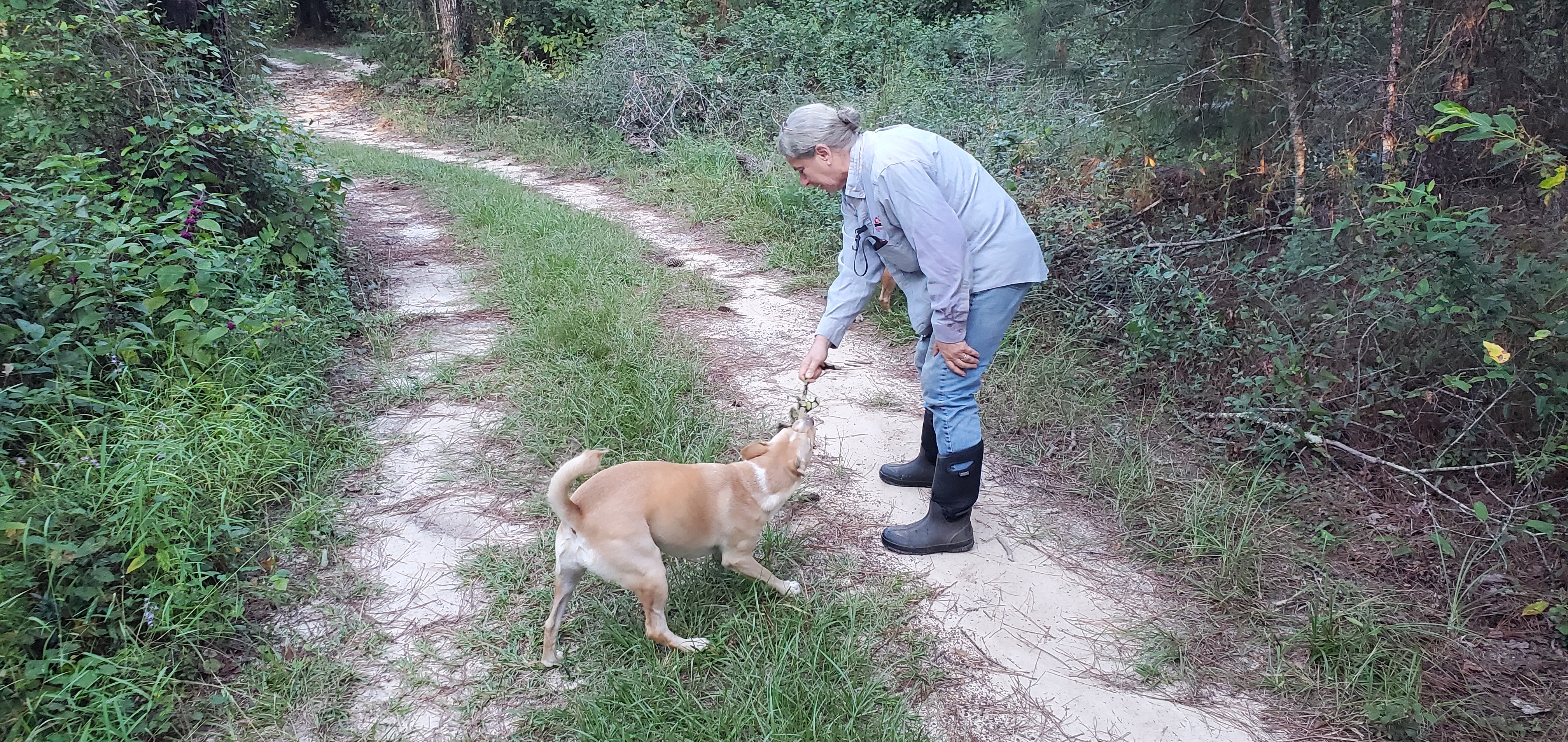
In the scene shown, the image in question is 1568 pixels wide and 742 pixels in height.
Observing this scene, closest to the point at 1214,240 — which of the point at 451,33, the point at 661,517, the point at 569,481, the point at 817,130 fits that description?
the point at 817,130

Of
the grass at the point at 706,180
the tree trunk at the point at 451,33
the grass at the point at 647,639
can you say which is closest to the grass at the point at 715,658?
the grass at the point at 647,639

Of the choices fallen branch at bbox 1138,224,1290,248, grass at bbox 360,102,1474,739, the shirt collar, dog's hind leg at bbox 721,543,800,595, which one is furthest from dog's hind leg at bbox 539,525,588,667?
fallen branch at bbox 1138,224,1290,248

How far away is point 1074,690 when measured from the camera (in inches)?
107

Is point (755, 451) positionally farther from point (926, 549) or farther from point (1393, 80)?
point (1393, 80)

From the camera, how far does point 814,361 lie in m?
3.20

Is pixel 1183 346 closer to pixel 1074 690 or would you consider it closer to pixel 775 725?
pixel 1074 690

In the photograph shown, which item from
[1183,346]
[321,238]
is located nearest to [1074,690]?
[1183,346]

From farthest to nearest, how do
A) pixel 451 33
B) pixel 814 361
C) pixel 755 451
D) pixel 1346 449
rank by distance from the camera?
pixel 451 33 → pixel 1346 449 → pixel 814 361 → pixel 755 451

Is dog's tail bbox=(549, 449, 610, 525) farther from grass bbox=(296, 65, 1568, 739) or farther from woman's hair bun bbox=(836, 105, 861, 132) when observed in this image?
grass bbox=(296, 65, 1568, 739)

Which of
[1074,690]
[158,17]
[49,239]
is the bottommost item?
[1074,690]

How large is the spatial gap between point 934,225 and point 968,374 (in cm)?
61

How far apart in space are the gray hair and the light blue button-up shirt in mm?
57

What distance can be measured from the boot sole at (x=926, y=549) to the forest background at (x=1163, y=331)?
0.72 metres

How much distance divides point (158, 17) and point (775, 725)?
231 inches
